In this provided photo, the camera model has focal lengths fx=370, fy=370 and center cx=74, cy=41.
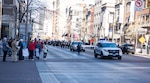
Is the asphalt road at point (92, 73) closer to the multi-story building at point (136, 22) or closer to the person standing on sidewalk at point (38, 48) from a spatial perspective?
the person standing on sidewalk at point (38, 48)

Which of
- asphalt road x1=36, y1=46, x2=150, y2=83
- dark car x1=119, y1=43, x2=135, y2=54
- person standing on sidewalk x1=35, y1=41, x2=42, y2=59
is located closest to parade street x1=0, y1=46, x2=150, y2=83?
asphalt road x1=36, y1=46, x2=150, y2=83

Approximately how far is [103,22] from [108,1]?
610cm

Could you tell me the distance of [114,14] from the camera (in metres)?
96.2

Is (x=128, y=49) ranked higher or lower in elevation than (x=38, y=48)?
lower

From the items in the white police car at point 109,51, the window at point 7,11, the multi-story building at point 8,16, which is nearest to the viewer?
the white police car at point 109,51

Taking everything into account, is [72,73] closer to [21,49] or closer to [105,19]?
[21,49]

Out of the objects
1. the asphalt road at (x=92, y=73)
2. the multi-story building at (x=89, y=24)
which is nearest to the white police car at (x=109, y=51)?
the asphalt road at (x=92, y=73)

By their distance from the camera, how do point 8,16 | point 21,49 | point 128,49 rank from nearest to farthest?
point 21,49
point 128,49
point 8,16

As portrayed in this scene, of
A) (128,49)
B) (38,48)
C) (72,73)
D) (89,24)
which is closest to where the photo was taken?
(72,73)

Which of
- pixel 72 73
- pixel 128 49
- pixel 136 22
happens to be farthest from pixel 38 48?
pixel 136 22

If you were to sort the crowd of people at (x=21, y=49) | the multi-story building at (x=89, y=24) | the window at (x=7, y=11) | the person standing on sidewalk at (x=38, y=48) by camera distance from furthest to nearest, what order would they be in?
the multi-story building at (x=89, y=24)
the window at (x=7, y=11)
the person standing on sidewalk at (x=38, y=48)
the crowd of people at (x=21, y=49)

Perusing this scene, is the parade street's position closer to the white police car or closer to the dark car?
the white police car

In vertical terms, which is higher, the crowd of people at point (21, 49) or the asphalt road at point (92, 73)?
the crowd of people at point (21, 49)

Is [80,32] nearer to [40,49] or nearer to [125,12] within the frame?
[125,12]
